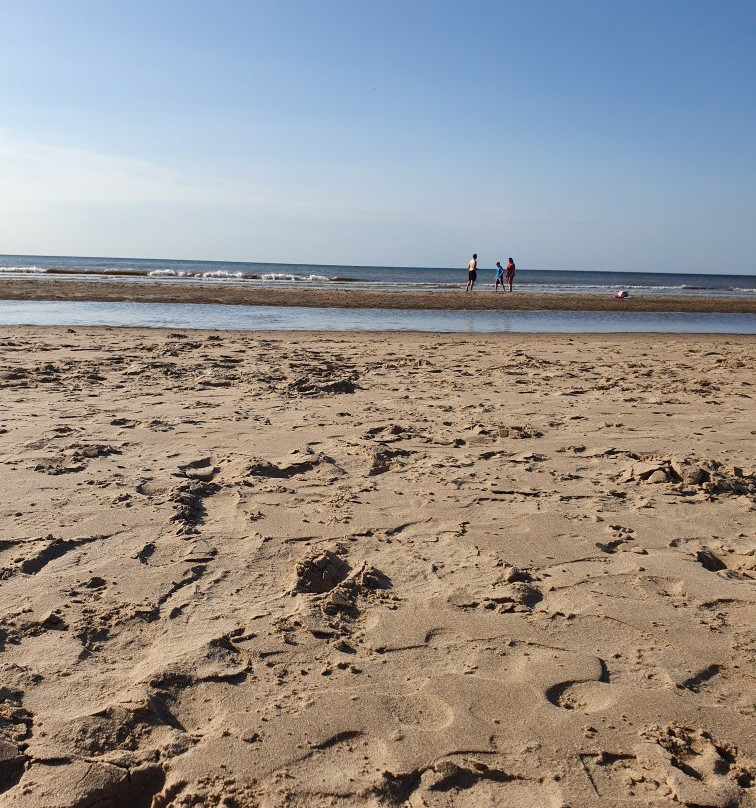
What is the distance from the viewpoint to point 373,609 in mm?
2773

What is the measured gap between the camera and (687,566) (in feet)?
10.5

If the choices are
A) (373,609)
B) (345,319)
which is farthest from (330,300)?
(373,609)

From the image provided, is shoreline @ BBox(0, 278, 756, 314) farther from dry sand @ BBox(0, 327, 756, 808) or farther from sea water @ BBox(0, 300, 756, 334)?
dry sand @ BBox(0, 327, 756, 808)

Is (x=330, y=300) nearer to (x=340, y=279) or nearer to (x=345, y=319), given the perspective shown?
(x=345, y=319)

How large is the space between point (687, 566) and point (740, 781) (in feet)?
4.62

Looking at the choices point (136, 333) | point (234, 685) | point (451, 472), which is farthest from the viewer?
point (136, 333)

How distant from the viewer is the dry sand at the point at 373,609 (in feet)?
6.27

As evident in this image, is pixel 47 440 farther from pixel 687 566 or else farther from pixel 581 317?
pixel 581 317

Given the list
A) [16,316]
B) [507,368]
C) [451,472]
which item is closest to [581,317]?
[507,368]

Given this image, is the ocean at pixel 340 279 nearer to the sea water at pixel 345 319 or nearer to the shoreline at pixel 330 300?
the shoreline at pixel 330 300

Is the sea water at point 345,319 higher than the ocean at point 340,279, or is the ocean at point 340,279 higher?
the ocean at point 340,279

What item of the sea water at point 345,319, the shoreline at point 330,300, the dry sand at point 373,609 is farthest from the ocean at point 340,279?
the dry sand at point 373,609

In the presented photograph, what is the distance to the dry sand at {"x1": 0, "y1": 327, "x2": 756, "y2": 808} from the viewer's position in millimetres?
1911

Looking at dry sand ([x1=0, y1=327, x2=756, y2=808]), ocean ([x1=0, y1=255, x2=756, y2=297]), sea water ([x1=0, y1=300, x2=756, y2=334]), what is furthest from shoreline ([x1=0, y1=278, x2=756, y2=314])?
dry sand ([x1=0, y1=327, x2=756, y2=808])
